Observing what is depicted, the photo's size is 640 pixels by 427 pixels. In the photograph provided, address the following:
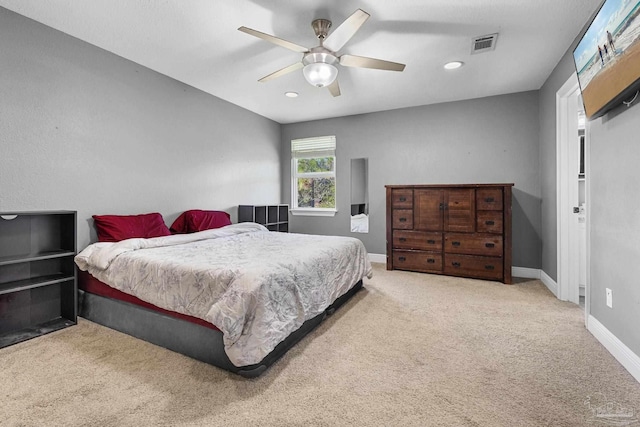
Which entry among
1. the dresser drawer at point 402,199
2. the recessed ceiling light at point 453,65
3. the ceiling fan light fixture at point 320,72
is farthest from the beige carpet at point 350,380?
the recessed ceiling light at point 453,65

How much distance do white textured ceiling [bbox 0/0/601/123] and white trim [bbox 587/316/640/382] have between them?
237 centimetres

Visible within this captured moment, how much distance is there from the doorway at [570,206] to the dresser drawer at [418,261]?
4.32 ft

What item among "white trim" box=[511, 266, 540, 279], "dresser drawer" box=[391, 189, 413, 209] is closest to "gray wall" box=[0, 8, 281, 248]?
"dresser drawer" box=[391, 189, 413, 209]

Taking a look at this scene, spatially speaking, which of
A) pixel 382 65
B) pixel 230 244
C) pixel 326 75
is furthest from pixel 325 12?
pixel 230 244

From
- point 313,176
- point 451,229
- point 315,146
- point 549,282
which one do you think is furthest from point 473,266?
point 315,146

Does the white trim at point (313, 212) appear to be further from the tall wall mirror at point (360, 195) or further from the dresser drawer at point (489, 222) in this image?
the dresser drawer at point (489, 222)

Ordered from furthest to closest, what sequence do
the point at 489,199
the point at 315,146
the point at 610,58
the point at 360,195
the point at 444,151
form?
the point at 315,146, the point at 360,195, the point at 444,151, the point at 489,199, the point at 610,58

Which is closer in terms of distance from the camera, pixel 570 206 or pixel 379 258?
pixel 570 206

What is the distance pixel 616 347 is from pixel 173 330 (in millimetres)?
2924

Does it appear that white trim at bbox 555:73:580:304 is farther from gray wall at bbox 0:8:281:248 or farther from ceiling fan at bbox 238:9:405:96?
gray wall at bbox 0:8:281:248

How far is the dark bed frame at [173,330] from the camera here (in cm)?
180

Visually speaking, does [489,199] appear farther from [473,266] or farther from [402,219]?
[402,219]

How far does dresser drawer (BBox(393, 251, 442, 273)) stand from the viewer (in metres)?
4.04

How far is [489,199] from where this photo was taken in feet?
12.2
